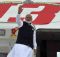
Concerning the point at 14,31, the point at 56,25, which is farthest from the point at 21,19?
the point at 56,25

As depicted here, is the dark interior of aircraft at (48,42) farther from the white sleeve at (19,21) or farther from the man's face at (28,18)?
the white sleeve at (19,21)

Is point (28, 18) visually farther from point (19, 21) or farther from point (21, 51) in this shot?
point (21, 51)

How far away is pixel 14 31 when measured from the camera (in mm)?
7996

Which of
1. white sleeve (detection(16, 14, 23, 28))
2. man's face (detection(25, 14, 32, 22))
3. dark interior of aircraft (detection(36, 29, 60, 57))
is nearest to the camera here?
dark interior of aircraft (detection(36, 29, 60, 57))

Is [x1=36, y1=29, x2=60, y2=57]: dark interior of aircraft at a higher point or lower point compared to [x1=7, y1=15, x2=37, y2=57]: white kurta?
higher

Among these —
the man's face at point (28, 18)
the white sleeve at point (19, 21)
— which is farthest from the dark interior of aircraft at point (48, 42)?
the white sleeve at point (19, 21)

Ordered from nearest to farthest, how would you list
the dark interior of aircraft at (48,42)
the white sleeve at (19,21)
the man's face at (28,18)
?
the dark interior of aircraft at (48,42) < the man's face at (28,18) < the white sleeve at (19,21)

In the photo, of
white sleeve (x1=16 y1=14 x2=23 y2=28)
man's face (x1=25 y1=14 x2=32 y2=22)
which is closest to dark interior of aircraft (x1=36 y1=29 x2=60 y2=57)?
man's face (x1=25 y1=14 x2=32 y2=22)

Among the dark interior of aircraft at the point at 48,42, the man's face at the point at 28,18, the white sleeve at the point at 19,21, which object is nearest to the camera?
the dark interior of aircraft at the point at 48,42

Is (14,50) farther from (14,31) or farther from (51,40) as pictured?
(51,40)

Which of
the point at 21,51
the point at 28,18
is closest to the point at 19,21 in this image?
the point at 28,18

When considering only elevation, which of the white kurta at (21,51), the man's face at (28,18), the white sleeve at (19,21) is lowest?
the white kurta at (21,51)

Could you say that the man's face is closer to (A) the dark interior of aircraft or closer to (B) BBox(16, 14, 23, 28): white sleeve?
(B) BBox(16, 14, 23, 28): white sleeve

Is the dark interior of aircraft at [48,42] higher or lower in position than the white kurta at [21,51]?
higher
